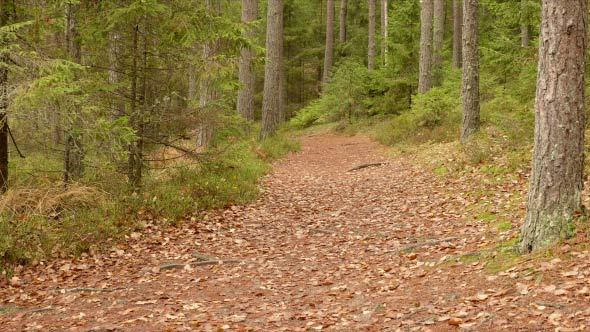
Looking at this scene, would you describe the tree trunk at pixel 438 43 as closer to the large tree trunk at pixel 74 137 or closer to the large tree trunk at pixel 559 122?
the large tree trunk at pixel 74 137

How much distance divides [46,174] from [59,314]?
14.7 feet

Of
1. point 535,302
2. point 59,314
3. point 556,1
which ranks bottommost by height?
point 59,314

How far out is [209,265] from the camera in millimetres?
8188

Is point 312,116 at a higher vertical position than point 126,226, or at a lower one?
higher

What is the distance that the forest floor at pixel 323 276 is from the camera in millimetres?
5410

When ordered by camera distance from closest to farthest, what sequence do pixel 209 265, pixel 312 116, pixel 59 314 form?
pixel 59 314 < pixel 209 265 < pixel 312 116

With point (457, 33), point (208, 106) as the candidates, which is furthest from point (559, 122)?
point (457, 33)

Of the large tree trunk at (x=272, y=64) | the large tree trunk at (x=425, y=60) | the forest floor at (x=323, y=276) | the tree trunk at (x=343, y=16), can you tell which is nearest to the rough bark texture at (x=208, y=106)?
the forest floor at (x=323, y=276)

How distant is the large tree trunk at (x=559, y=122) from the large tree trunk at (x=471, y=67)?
802 centimetres

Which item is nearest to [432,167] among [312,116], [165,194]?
[165,194]

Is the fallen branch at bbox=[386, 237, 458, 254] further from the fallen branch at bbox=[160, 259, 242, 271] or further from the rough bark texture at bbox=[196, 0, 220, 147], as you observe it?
the rough bark texture at bbox=[196, 0, 220, 147]

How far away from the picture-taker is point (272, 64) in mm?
19094

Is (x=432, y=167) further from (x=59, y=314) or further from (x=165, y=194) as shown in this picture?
(x=59, y=314)

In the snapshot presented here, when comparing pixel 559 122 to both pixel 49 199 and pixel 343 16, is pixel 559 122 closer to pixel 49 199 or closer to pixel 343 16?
pixel 49 199
